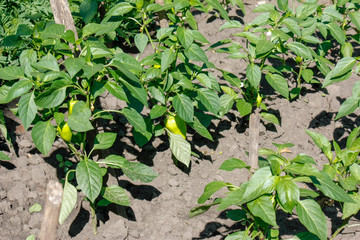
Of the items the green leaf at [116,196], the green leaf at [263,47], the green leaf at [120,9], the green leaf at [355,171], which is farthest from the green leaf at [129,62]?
the green leaf at [355,171]

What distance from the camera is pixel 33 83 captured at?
Answer: 2.69 metres

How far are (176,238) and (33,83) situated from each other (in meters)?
1.32

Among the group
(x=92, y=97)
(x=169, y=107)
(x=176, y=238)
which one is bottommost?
(x=176, y=238)

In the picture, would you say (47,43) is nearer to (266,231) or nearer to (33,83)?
(33,83)

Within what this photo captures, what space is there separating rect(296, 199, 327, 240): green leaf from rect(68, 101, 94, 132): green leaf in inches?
46.4

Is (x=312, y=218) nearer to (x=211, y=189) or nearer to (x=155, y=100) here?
(x=211, y=189)

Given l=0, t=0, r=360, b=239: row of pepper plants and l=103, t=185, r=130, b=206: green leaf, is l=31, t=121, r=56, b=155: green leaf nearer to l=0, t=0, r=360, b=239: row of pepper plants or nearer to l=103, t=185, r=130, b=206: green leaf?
l=0, t=0, r=360, b=239: row of pepper plants

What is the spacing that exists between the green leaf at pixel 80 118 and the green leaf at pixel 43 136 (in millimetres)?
147

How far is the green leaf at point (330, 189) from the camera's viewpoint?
7.90 ft

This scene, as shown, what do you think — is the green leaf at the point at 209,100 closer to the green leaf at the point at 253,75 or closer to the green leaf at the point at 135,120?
the green leaf at the point at 253,75

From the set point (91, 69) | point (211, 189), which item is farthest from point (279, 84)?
point (91, 69)

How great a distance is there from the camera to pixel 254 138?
3482 millimetres

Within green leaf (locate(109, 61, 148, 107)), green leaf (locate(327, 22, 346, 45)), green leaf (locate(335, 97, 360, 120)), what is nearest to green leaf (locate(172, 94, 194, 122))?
green leaf (locate(109, 61, 148, 107))

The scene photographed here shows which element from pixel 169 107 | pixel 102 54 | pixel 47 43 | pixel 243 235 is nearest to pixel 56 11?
pixel 47 43
